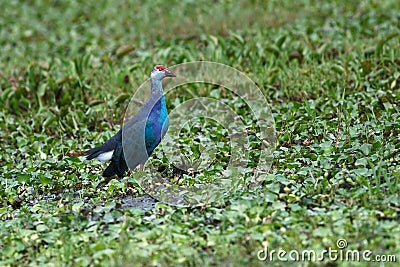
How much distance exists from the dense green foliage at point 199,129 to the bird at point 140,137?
172 millimetres

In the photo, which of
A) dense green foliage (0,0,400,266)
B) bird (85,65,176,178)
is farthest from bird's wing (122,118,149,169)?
dense green foliage (0,0,400,266)

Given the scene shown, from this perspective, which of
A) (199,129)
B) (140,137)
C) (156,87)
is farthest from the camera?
(199,129)

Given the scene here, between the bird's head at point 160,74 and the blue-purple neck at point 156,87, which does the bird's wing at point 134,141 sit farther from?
the bird's head at point 160,74

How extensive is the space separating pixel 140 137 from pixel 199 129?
1504 millimetres

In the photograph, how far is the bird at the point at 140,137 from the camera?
5.62m

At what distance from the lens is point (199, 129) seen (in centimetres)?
704

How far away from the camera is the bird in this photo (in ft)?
18.4

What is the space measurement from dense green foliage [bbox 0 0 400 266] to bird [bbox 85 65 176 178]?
0.17m

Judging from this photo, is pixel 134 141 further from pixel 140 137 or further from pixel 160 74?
pixel 160 74

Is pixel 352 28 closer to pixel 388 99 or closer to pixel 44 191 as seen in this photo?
pixel 388 99

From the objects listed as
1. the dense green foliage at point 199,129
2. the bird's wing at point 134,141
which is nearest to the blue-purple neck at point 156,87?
the bird's wing at point 134,141

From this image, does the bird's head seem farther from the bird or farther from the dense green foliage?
the dense green foliage

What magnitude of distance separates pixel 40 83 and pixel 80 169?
2.62m

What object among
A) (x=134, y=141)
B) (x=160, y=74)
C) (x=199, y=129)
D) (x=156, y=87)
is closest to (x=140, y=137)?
(x=134, y=141)
